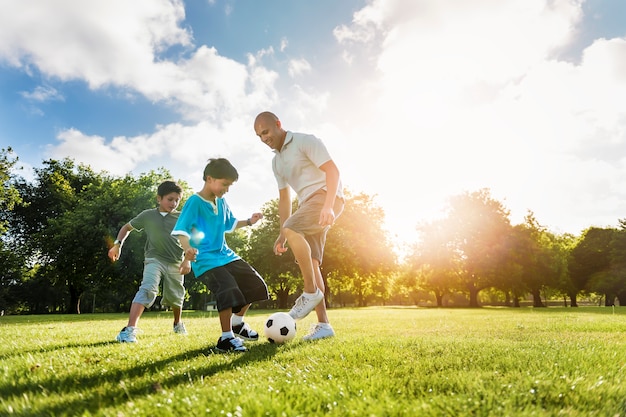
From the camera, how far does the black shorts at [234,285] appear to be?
16.1 ft

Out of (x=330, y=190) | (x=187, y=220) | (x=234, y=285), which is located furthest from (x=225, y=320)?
(x=330, y=190)

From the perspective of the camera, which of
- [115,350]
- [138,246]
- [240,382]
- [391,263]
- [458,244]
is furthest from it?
[458,244]

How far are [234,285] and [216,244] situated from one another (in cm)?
67

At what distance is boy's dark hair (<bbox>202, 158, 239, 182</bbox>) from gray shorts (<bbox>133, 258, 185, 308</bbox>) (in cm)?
274

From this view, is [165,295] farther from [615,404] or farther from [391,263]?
[391,263]

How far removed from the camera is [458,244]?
138 ft

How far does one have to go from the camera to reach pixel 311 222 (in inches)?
216

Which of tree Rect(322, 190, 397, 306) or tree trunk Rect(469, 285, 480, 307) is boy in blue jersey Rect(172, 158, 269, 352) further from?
tree trunk Rect(469, 285, 480, 307)

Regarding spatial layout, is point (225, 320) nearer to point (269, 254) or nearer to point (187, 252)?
point (187, 252)

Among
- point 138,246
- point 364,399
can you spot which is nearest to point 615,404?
point 364,399

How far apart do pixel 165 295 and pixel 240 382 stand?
520 centimetres

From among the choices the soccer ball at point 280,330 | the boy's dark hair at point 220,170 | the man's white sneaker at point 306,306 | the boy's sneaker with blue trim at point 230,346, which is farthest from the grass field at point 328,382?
the boy's dark hair at point 220,170

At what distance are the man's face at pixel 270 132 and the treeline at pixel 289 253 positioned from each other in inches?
1051

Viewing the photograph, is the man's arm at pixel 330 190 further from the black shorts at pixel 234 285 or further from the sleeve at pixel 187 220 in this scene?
the sleeve at pixel 187 220
